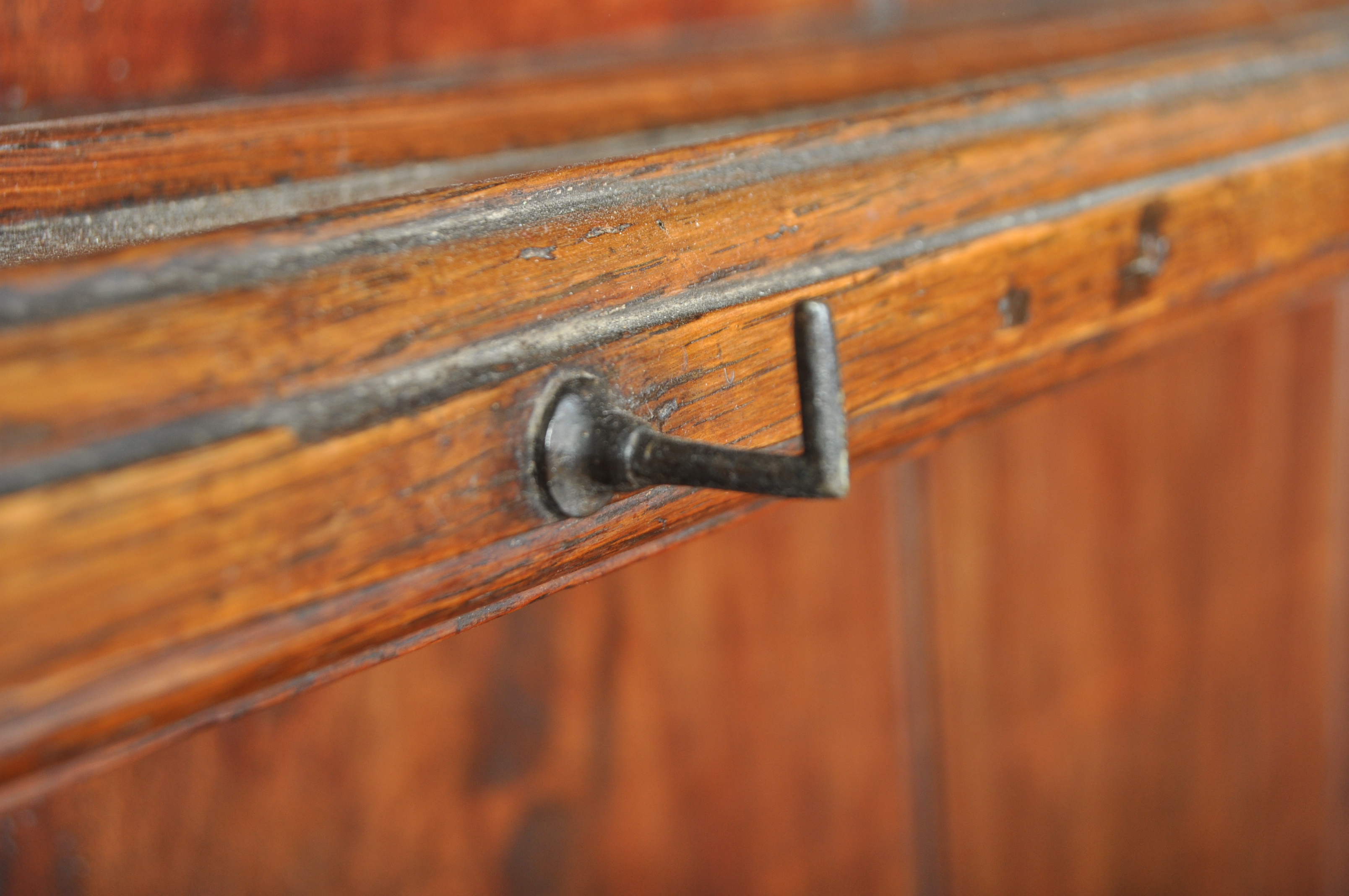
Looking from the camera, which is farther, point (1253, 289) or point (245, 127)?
point (1253, 289)

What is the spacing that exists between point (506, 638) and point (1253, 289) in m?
0.39

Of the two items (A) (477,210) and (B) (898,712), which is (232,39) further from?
(B) (898,712)

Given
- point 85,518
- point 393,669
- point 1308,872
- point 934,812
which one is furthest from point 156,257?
point 1308,872

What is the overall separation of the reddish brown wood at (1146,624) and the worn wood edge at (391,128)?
0.88ft

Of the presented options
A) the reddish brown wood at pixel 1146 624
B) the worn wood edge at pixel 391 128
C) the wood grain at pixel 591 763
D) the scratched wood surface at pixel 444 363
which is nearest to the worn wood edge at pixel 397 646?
the scratched wood surface at pixel 444 363

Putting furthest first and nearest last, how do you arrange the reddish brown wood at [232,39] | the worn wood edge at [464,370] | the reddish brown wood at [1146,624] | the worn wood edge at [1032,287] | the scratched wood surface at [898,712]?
the reddish brown wood at [1146,624] → the scratched wood surface at [898,712] → the reddish brown wood at [232,39] → the worn wood edge at [1032,287] → the worn wood edge at [464,370]

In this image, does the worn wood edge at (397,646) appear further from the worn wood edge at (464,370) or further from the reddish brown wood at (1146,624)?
the reddish brown wood at (1146,624)

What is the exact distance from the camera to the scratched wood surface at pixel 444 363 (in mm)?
176

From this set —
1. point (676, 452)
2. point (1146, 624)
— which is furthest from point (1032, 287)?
point (1146, 624)

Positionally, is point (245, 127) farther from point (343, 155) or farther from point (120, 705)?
point (120, 705)

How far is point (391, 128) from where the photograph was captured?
1.31ft

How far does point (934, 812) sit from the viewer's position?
33.0 inches

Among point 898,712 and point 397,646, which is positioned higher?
point 397,646

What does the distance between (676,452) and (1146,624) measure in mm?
821
